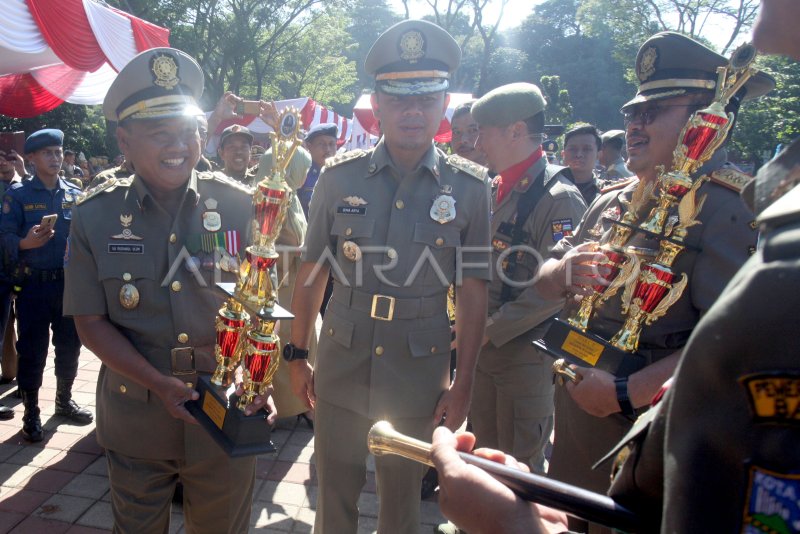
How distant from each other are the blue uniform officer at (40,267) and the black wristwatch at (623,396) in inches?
152

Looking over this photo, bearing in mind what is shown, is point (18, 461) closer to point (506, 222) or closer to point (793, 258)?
point (506, 222)

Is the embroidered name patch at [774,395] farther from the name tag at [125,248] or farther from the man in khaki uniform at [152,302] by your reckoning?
the name tag at [125,248]

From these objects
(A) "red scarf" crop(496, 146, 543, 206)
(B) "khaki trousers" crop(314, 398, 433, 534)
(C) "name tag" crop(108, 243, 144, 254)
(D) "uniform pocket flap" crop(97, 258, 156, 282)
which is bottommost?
(B) "khaki trousers" crop(314, 398, 433, 534)

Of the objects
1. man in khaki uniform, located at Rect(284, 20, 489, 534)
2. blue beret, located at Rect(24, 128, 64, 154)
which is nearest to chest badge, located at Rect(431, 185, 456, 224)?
man in khaki uniform, located at Rect(284, 20, 489, 534)

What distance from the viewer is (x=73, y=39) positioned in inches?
183

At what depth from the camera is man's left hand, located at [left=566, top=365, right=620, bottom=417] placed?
183 centimetres

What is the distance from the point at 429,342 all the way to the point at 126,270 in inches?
47.8

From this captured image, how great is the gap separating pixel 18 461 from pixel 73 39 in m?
3.41

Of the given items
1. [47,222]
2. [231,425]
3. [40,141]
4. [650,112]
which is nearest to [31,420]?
[47,222]

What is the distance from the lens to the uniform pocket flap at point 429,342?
7.48 ft

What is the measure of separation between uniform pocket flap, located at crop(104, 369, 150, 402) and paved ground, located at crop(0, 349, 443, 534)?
1.26 m

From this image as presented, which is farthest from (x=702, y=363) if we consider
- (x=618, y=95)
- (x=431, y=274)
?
(x=618, y=95)

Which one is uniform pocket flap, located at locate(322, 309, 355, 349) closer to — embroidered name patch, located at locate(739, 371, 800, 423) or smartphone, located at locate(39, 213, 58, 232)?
embroidered name patch, located at locate(739, 371, 800, 423)

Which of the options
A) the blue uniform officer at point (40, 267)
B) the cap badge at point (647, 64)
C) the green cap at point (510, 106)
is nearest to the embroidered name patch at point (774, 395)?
Answer: the cap badge at point (647, 64)
